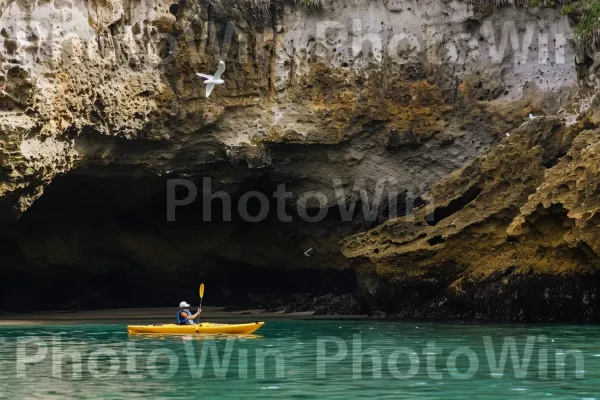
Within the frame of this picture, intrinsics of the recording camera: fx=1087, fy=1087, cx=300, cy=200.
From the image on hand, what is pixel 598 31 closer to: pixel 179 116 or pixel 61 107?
pixel 179 116

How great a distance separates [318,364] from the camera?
1573cm

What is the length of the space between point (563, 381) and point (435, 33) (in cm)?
1586

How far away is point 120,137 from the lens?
2564 cm

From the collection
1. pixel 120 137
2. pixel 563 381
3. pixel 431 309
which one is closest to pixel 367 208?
pixel 431 309

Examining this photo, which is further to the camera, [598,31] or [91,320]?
[91,320]

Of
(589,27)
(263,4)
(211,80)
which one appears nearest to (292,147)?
(263,4)

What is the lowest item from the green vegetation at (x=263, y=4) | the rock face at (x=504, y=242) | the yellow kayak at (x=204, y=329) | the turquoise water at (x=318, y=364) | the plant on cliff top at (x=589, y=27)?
the turquoise water at (x=318, y=364)

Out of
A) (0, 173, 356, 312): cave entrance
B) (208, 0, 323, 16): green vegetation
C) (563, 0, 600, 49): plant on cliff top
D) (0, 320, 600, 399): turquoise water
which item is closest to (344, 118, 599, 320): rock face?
(0, 320, 600, 399): turquoise water

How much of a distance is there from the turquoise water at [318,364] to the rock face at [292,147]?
3131 millimetres

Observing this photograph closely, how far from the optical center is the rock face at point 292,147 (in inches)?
932

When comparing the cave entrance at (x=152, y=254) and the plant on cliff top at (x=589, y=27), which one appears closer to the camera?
the plant on cliff top at (x=589, y=27)

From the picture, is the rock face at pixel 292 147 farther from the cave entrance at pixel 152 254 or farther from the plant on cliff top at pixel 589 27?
the plant on cliff top at pixel 589 27

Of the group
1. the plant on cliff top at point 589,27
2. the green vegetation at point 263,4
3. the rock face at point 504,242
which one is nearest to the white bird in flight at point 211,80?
the green vegetation at point 263,4

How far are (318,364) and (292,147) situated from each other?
12.9 meters
